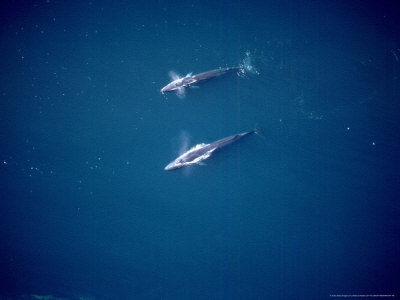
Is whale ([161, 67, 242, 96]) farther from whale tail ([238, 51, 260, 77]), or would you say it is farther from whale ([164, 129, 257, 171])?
whale ([164, 129, 257, 171])

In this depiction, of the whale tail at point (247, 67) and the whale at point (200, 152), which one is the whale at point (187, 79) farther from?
the whale at point (200, 152)

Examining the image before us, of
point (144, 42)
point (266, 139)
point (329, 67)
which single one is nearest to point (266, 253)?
point (266, 139)

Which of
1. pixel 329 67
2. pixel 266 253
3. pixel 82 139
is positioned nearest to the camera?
pixel 329 67

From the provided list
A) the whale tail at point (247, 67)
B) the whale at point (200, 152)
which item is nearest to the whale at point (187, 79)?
the whale tail at point (247, 67)

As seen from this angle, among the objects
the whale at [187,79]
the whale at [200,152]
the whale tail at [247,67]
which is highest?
the whale tail at [247,67]

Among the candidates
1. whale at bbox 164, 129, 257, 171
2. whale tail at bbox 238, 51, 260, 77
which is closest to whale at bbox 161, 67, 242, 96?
whale tail at bbox 238, 51, 260, 77

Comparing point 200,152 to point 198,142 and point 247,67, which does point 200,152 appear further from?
point 247,67

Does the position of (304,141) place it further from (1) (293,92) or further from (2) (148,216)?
(2) (148,216)
